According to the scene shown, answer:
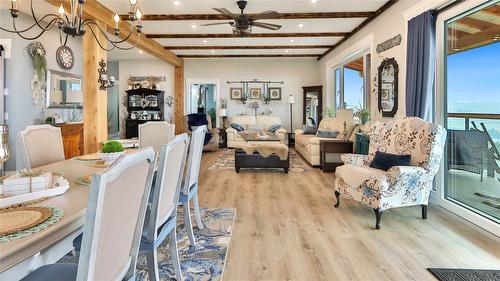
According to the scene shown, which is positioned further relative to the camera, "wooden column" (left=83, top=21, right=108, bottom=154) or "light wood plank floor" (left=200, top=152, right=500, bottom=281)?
"wooden column" (left=83, top=21, right=108, bottom=154)

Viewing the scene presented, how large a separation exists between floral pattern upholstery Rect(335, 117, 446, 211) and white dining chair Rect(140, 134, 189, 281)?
2.02 metres

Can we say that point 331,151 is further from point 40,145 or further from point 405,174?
point 40,145

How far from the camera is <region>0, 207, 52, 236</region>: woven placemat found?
1086mm

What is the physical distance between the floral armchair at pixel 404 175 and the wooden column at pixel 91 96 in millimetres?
3618

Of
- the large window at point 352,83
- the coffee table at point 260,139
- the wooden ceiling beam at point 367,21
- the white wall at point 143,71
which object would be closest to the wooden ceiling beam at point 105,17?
the white wall at point 143,71

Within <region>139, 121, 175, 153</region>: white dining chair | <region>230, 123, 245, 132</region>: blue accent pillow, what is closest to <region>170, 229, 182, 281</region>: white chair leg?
<region>139, 121, 175, 153</region>: white dining chair

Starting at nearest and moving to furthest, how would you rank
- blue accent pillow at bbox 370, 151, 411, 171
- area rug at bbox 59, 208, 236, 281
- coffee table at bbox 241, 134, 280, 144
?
area rug at bbox 59, 208, 236, 281 → blue accent pillow at bbox 370, 151, 411, 171 → coffee table at bbox 241, 134, 280, 144

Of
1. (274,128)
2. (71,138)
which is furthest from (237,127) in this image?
(71,138)

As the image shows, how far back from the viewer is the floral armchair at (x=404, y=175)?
3.08m

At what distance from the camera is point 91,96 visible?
15.5 feet

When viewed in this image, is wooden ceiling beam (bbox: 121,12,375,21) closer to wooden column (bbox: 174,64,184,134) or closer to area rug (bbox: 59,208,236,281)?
area rug (bbox: 59,208,236,281)

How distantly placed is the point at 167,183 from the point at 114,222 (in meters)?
0.73

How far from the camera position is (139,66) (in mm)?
10000

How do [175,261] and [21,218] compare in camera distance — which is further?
[175,261]
